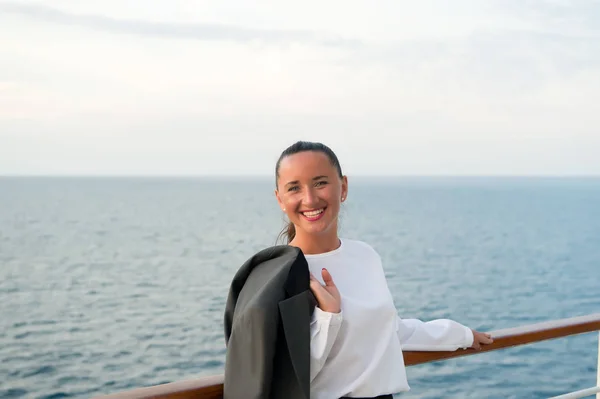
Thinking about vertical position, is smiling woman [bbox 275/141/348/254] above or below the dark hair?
→ below

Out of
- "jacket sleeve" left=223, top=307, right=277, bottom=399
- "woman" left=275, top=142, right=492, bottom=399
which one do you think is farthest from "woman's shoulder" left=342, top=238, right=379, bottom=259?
"jacket sleeve" left=223, top=307, right=277, bottom=399

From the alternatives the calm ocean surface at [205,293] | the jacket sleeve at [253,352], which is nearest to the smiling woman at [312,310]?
the jacket sleeve at [253,352]

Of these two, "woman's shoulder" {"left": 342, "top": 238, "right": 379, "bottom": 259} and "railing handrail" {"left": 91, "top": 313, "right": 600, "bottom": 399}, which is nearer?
A: "railing handrail" {"left": 91, "top": 313, "right": 600, "bottom": 399}

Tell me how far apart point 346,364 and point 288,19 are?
158 ft

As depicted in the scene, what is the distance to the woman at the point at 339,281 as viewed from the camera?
1658mm

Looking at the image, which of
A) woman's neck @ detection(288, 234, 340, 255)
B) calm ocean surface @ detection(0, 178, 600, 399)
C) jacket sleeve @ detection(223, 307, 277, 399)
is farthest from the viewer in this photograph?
calm ocean surface @ detection(0, 178, 600, 399)

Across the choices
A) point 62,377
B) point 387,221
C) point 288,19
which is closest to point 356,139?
point 387,221

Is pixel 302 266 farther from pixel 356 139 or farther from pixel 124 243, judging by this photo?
pixel 356 139

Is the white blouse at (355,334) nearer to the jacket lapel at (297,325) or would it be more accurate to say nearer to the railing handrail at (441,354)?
the jacket lapel at (297,325)

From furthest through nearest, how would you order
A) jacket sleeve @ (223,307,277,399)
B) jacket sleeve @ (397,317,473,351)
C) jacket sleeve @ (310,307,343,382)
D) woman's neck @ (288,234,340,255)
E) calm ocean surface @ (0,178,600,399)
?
calm ocean surface @ (0,178,600,399) → jacket sleeve @ (397,317,473,351) → woman's neck @ (288,234,340,255) → jacket sleeve @ (310,307,343,382) → jacket sleeve @ (223,307,277,399)

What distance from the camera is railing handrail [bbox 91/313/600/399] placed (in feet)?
5.06

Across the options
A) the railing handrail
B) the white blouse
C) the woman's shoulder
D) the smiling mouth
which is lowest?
the railing handrail

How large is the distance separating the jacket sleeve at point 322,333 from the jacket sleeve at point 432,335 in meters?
0.48

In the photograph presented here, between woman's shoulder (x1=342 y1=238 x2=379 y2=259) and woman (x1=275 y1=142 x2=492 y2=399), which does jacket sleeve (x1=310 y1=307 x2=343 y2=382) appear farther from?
woman's shoulder (x1=342 y1=238 x2=379 y2=259)
